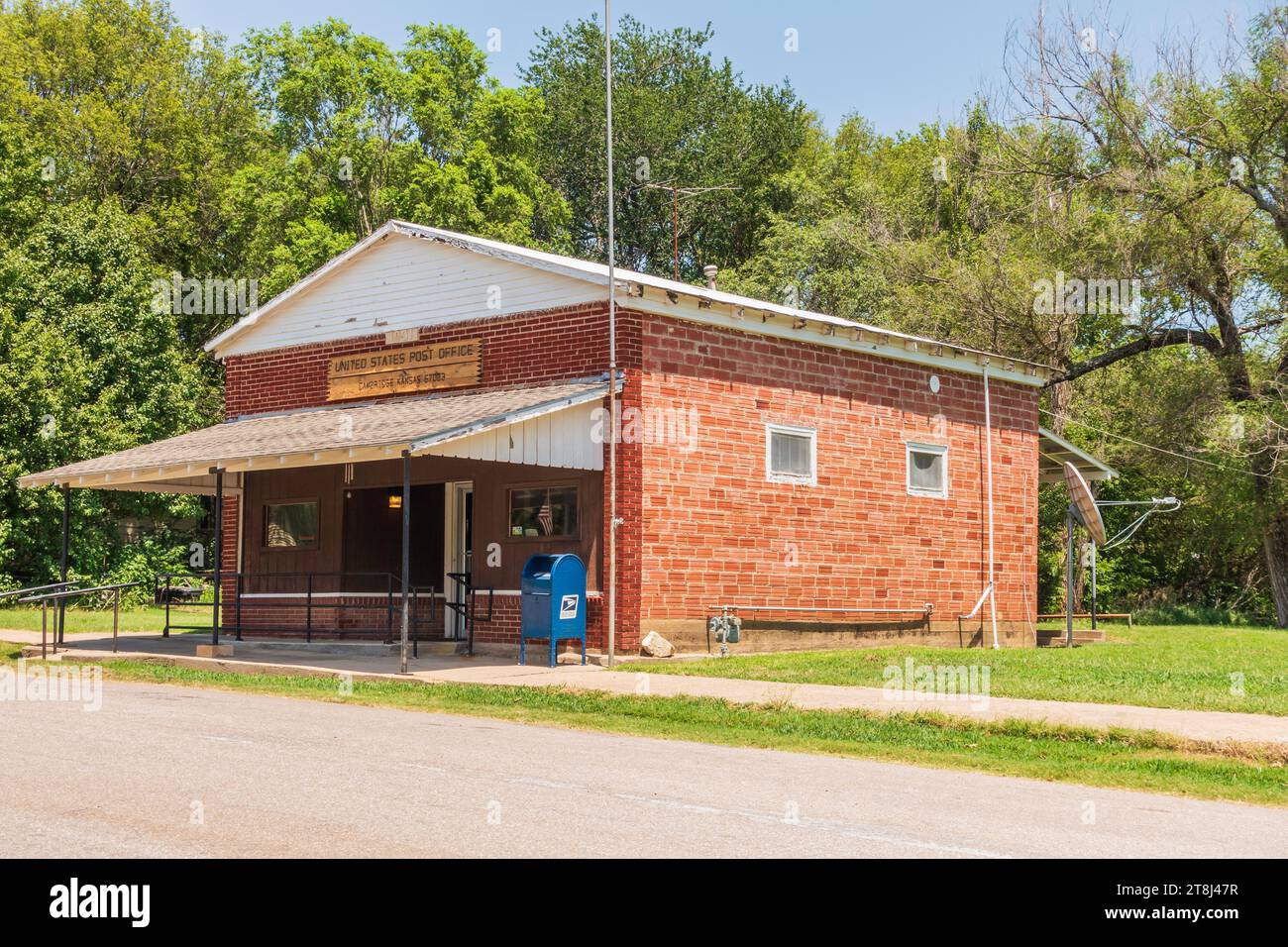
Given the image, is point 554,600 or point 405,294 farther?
point 405,294

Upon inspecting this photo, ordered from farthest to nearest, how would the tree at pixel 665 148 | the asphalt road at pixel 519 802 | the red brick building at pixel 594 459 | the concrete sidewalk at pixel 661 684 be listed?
the tree at pixel 665 148 < the red brick building at pixel 594 459 < the concrete sidewalk at pixel 661 684 < the asphalt road at pixel 519 802

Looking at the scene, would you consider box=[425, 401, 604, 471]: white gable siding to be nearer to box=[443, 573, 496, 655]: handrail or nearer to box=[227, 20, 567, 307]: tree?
box=[443, 573, 496, 655]: handrail

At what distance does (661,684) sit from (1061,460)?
15510mm

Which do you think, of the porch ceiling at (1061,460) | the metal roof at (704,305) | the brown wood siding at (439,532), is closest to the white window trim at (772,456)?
the metal roof at (704,305)

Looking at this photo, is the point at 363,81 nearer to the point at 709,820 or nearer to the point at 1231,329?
the point at 1231,329

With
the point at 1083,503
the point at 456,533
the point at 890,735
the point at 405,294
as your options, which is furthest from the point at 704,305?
the point at 1083,503

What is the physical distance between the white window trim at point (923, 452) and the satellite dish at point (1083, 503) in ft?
8.95

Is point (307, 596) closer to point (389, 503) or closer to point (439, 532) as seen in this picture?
point (389, 503)

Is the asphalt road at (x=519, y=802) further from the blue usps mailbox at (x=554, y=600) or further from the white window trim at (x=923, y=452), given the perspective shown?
the white window trim at (x=923, y=452)

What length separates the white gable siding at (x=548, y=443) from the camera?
18.0m

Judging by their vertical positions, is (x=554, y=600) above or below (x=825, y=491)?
below

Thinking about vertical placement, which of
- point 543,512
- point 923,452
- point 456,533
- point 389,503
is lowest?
point 456,533

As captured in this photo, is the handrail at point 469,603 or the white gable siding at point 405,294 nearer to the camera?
the handrail at point 469,603

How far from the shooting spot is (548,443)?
18938mm
